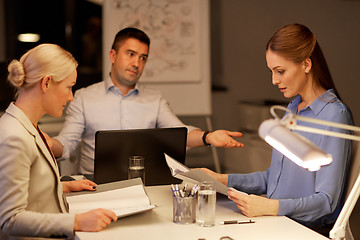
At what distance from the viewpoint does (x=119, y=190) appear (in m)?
1.70

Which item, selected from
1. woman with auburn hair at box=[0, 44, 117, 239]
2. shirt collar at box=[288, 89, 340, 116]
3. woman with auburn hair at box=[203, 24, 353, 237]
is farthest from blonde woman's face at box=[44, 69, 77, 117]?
shirt collar at box=[288, 89, 340, 116]

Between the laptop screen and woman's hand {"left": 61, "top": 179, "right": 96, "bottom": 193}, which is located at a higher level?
the laptop screen

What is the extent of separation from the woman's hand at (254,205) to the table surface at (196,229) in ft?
0.06

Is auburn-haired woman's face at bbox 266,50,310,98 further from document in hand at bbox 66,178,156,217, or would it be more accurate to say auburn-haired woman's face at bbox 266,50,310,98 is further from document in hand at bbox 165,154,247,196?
document in hand at bbox 66,178,156,217

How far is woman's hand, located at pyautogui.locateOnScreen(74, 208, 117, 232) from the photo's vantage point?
1.43 m

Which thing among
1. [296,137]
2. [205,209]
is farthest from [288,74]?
[296,137]

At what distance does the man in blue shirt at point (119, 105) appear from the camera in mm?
2732

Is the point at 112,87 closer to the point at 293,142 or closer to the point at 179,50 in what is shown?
the point at 179,50

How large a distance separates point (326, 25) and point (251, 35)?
810mm

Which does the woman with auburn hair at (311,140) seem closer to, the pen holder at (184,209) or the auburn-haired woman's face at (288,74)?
the auburn-haired woman's face at (288,74)

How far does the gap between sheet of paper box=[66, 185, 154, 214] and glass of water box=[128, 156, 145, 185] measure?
0.53 ft

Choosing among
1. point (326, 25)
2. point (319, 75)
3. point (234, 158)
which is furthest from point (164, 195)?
point (326, 25)

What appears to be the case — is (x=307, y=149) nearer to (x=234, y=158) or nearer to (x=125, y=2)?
(x=125, y=2)

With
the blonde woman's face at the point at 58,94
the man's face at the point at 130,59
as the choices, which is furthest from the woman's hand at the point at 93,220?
the man's face at the point at 130,59
